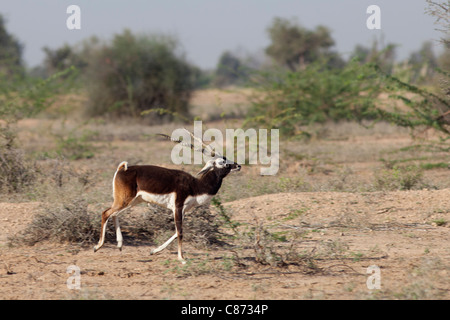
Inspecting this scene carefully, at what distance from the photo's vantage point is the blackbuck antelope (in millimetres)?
5195

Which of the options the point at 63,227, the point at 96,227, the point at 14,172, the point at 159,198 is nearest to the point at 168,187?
the point at 159,198

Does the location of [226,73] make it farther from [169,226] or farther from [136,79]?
[169,226]

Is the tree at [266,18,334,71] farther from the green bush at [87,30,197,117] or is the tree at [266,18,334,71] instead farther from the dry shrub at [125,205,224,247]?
the dry shrub at [125,205,224,247]

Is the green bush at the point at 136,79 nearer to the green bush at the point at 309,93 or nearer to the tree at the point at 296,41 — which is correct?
the green bush at the point at 309,93

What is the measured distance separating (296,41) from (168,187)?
29748 mm

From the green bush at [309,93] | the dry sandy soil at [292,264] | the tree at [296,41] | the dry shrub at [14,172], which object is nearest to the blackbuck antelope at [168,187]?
the dry sandy soil at [292,264]

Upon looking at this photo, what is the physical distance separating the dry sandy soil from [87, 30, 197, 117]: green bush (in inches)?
611

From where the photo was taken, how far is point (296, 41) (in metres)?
33.8

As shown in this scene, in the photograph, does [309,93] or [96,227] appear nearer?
[96,227]

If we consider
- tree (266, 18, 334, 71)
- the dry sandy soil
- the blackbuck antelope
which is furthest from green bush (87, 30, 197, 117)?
the blackbuck antelope

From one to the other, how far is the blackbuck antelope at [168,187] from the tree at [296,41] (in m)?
28.7

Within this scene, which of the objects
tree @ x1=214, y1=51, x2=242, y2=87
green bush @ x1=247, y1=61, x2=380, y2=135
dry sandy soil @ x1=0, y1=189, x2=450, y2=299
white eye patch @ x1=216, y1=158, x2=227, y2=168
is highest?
tree @ x1=214, y1=51, x2=242, y2=87

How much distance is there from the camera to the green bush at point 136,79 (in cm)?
2267

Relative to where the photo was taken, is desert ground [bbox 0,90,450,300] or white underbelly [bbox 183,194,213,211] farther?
white underbelly [bbox 183,194,213,211]
